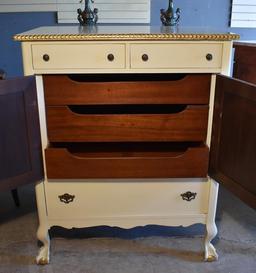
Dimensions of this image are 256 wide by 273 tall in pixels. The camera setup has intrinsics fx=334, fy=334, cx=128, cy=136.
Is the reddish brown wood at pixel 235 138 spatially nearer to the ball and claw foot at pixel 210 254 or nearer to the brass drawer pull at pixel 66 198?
the ball and claw foot at pixel 210 254

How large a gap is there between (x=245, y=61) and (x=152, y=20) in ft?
2.28

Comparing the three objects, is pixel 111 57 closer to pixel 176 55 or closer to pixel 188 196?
pixel 176 55

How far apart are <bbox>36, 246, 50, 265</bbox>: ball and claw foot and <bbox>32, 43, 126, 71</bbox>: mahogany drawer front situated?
0.73m

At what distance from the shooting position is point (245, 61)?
154 cm

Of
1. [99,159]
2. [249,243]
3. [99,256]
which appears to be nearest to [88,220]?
[99,256]

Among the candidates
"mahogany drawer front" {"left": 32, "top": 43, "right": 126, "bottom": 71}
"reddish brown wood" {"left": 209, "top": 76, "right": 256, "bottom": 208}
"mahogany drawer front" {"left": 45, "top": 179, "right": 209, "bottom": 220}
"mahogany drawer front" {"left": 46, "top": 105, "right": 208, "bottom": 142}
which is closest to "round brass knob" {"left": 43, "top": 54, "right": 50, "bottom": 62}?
"mahogany drawer front" {"left": 32, "top": 43, "right": 126, "bottom": 71}

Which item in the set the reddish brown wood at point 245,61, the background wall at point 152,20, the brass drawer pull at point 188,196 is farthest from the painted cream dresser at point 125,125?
the background wall at point 152,20

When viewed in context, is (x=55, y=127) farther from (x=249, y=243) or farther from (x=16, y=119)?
A: (x=249, y=243)

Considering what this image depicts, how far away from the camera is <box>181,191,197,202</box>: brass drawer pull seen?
1.30 metres

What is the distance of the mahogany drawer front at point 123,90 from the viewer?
3.77 ft

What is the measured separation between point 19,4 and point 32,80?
1.04 metres

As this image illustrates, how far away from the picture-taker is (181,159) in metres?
1.22

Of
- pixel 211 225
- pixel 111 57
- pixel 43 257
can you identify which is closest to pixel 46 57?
pixel 111 57

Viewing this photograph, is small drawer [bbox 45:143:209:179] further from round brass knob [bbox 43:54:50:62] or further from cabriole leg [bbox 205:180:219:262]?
round brass knob [bbox 43:54:50:62]
